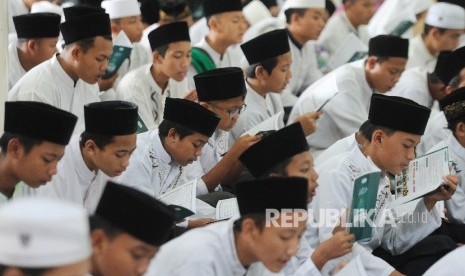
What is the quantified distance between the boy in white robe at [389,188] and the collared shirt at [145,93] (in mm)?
1489

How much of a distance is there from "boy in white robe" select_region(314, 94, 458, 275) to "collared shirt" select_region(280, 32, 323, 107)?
8.71ft

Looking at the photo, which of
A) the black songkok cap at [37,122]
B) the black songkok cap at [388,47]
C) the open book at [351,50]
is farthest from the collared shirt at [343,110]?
the black songkok cap at [37,122]

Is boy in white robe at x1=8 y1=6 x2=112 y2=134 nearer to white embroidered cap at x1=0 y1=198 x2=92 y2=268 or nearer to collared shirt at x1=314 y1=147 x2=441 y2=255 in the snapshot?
collared shirt at x1=314 y1=147 x2=441 y2=255

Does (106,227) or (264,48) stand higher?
(106,227)

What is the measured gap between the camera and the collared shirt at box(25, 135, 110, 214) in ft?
14.3

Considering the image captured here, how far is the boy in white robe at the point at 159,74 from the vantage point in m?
5.83

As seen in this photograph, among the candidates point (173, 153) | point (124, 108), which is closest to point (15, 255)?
point (124, 108)

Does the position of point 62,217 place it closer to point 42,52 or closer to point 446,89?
point 42,52

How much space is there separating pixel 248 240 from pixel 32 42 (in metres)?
2.41

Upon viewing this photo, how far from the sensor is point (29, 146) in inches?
152

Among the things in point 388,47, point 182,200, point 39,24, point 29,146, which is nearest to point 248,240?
point 182,200

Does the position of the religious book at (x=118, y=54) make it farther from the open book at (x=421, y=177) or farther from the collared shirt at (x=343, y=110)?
the open book at (x=421, y=177)

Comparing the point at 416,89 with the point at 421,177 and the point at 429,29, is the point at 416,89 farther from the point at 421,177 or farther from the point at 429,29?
the point at 421,177

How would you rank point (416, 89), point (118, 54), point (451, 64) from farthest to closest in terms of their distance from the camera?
point (416, 89), point (451, 64), point (118, 54)
